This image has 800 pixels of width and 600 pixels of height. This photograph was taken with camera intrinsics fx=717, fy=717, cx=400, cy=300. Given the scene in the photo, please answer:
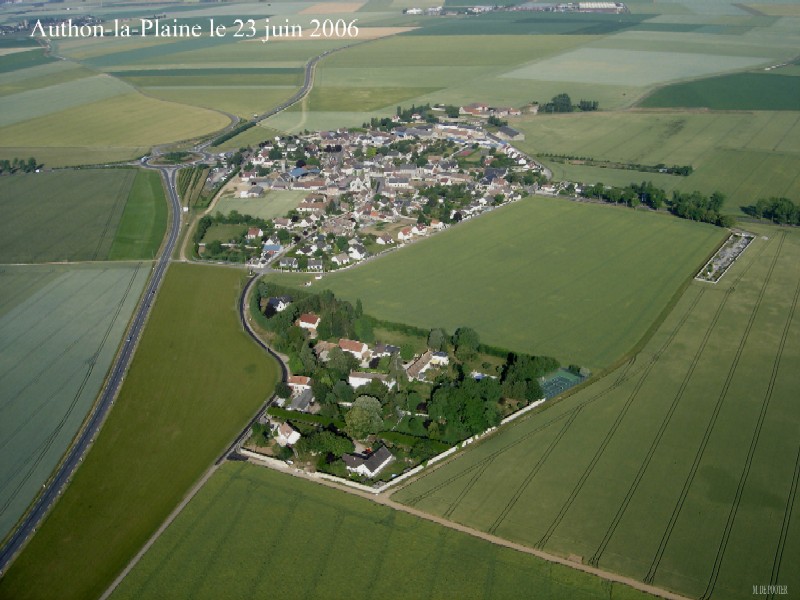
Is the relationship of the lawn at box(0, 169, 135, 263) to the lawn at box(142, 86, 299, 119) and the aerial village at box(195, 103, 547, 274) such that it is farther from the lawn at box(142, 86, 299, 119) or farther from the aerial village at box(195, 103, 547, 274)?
the lawn at box(142, 86, 299, 119)

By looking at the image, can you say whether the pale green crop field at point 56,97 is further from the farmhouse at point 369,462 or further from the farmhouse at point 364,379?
the farmhouse at point 369,462

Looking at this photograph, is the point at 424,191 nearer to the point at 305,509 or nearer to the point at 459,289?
the point at 459,289

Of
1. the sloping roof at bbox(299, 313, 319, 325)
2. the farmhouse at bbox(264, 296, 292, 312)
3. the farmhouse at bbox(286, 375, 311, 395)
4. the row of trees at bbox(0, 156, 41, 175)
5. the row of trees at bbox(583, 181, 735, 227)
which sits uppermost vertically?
the row of trees at bbox(583, 181, 735, 227)

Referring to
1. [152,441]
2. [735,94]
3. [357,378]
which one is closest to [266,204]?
[357,378]

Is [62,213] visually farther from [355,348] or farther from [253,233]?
[355,348]

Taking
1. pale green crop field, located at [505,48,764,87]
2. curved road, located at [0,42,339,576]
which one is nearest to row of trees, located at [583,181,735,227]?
curved road, located at [0,42,339,576]

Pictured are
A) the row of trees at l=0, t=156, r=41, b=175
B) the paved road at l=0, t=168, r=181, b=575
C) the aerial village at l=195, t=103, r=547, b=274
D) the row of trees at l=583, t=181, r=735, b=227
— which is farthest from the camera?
the row of trees at l=0, t=156, r=41, b=175
